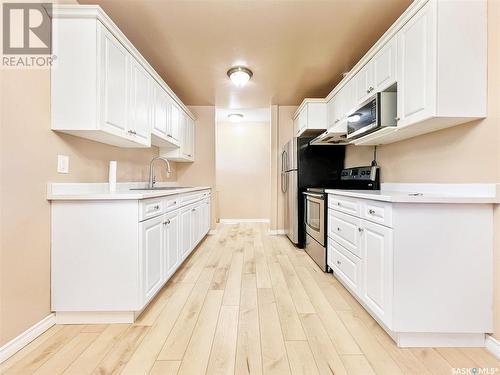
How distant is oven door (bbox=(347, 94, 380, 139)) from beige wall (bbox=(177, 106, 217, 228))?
2.79m

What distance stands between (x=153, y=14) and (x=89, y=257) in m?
2.04

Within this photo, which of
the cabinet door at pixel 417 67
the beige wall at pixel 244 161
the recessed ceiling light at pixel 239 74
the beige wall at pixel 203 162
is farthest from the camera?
the beige wall at pixel 244 161

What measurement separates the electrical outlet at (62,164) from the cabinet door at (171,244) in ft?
2.66

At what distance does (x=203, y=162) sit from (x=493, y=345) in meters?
4.24

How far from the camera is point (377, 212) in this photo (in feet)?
5.17

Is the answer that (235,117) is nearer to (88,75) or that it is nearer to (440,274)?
(88,75)

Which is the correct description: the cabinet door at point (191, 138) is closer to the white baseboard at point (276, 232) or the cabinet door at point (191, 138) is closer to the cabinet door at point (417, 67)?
the white baseboard at point (276, 232)

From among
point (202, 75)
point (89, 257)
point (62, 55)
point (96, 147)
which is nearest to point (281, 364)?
point (89, 257)

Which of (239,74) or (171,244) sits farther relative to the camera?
(239,74)

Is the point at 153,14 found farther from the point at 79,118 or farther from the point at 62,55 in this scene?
the point at 79,118

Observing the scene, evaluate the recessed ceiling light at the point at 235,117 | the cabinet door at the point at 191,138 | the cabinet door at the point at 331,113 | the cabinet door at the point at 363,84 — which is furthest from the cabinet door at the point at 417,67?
the recessed ceiling light at the point at 235,117

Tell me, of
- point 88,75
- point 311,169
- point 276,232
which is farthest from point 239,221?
point 88,75

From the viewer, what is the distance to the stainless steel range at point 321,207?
8.50 ft

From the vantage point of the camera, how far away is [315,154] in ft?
11.7
